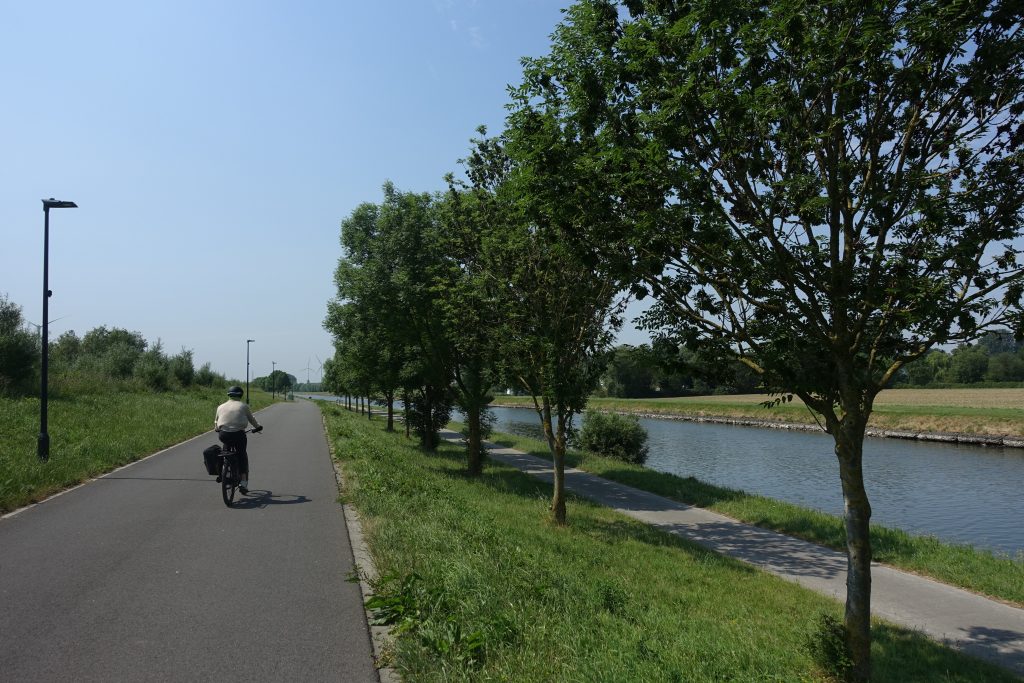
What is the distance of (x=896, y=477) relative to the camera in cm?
2230

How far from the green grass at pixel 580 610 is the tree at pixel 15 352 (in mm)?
23268

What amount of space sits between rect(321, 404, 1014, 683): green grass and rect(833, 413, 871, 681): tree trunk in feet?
1.10

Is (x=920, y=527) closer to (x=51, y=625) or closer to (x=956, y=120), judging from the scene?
(x=956, y=120)

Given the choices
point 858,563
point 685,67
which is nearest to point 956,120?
point 685,67

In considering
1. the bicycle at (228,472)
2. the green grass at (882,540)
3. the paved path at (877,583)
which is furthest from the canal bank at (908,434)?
the bicycle at (228,472)

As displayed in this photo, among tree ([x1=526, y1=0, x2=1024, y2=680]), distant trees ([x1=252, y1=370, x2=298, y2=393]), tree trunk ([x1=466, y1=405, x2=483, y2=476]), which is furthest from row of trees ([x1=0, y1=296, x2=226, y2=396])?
distant trees ([x1=252, y1=370, x2=298, y2=393])

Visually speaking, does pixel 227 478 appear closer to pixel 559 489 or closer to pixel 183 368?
pixel 559 489

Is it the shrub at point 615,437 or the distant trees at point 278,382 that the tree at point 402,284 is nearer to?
the shrub at point 615,437

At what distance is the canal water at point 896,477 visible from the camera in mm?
15023

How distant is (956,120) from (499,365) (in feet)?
28.4

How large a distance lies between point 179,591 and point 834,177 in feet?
20.4

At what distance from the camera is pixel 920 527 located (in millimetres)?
14453

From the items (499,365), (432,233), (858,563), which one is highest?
(432,233)

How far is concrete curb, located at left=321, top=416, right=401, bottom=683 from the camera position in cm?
414
